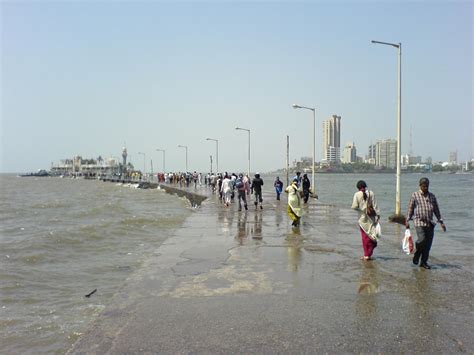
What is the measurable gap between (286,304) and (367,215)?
320 centimetres

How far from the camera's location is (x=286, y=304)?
17.9 feet

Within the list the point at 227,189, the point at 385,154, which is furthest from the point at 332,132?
the point at 227,189

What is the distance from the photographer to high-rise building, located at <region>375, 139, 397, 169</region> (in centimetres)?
16271

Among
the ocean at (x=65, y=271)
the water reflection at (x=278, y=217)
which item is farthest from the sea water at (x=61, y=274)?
the water reflection at (x=278, y=217)

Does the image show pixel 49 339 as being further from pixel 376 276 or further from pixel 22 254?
pixel 22 254

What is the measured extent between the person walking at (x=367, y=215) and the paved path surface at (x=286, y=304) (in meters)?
0.40

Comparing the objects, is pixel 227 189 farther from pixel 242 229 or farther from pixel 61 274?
pixel 61 274

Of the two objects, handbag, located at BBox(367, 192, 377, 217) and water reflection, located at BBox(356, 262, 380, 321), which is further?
handbag, located at BBox(367, 192, 377, 217)

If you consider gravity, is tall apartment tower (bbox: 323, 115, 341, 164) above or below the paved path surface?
above

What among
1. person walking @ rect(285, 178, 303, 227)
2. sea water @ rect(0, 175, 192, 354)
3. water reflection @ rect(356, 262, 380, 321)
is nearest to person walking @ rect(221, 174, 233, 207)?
sea water @ rect(0, 175, 192, 354)

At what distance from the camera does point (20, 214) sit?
31.0 m

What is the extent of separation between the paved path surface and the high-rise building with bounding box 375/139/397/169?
16041 centimetres

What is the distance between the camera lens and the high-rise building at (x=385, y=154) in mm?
162712

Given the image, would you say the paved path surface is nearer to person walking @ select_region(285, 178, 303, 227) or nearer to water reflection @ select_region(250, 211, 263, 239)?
water reflection @ select_region(250, 211, 263, 239)
